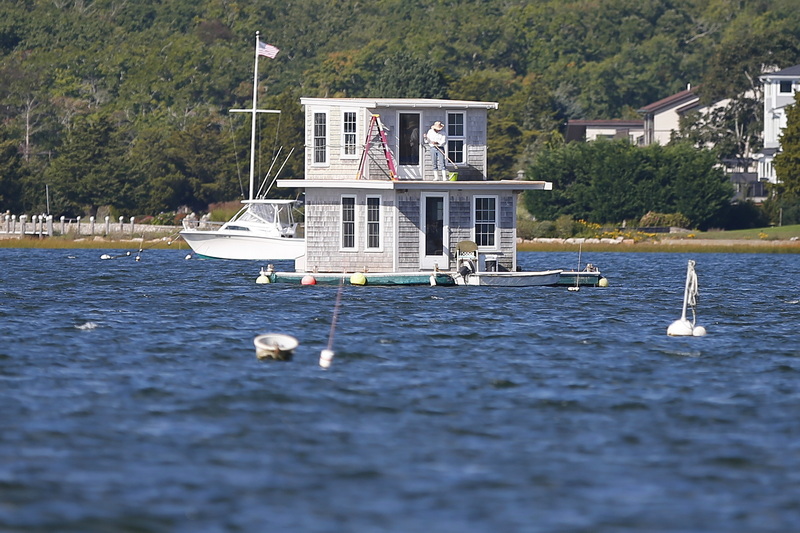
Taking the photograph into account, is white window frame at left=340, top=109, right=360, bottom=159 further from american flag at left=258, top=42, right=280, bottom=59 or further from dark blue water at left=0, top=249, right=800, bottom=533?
american flag at left=258, top=42, right=280, bottom=59

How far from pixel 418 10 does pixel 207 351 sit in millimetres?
140331

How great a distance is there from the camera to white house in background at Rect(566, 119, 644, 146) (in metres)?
116

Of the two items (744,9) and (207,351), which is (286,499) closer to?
(207,351)

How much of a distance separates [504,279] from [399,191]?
4293mm

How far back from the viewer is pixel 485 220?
141 ft

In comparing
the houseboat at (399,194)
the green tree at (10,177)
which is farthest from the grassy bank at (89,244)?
the houseboat at (399,194)

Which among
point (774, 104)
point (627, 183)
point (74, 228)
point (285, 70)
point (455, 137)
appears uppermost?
point (285, 70)

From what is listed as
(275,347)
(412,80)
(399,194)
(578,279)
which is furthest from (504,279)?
(412,80)

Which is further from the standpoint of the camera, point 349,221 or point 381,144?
point 381,144

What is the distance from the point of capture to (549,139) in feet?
357

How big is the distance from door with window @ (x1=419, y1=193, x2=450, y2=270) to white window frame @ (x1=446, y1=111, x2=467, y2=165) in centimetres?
179

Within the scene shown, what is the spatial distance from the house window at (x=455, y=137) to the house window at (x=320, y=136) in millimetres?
3973

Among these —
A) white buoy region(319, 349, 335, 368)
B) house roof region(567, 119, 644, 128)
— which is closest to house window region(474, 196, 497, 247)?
white buoy region(319, 349, 335, 368)

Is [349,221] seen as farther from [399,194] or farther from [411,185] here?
A: [411,185]
